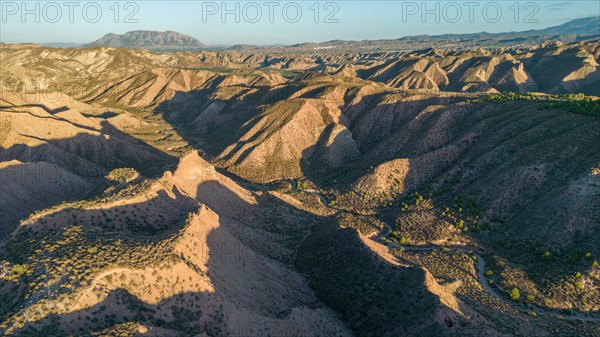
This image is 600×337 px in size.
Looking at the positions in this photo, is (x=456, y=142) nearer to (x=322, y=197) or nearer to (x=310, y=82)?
(x=322, y=197)

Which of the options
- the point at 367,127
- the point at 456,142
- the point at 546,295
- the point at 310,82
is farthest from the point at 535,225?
the point at 310,82

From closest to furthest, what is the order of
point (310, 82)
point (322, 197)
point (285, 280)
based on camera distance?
point (285, 280) → point (322, 197) → point (310, 82)

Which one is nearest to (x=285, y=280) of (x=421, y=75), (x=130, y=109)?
(x=130, y=109)

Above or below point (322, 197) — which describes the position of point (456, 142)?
above

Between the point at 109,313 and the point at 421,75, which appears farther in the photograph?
the point at 421,75

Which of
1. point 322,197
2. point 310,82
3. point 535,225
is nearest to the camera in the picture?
point 535,225

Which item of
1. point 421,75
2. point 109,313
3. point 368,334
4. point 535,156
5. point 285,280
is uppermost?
point 421,75

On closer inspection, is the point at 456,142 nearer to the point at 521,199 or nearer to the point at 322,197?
the point at 521,199
